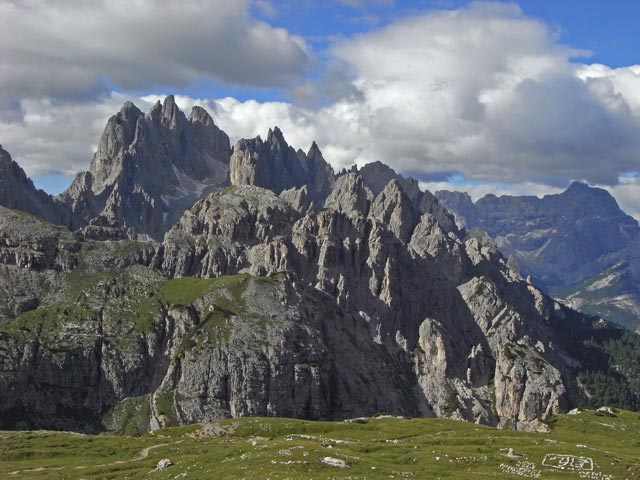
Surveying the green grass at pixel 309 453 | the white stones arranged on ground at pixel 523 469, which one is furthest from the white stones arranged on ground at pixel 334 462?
the white stones arranged on ground at pixel 523 469

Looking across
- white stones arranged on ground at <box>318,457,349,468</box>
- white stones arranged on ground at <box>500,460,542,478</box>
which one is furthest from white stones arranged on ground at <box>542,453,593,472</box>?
white stones arranged on ground at <box>318,457,349,468</box>

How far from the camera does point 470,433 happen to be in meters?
156

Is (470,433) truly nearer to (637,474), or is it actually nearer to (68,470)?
(637,474)

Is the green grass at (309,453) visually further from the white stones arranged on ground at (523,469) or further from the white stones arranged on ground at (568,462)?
the white stones arranged on ground at (568,462)

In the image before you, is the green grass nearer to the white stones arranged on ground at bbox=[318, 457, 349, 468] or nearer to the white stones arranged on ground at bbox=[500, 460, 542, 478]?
the white stones arranged on ground at bbox=[500, 460, 542, 478]

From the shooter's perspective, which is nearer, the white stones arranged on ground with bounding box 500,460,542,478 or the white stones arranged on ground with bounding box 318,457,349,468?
the white stones arranged on ground with bounding box 318,457,349,468

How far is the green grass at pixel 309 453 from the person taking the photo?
99.7m

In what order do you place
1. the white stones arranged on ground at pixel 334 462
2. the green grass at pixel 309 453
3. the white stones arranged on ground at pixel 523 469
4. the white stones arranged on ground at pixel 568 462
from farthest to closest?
the white stones arranged on ground at pixel 568 462 → the white stones arranged on ground at pixel 523 469 → the green grass at pixel 309 453 → the white stones arranged on ground at pixel 334 462

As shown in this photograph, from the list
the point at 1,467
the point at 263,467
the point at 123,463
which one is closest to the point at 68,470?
the point at 123,463

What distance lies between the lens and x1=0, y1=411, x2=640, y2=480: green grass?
99.7 metres

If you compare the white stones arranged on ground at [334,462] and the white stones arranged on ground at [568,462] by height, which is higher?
the white stones arranged on ground at [334,462]

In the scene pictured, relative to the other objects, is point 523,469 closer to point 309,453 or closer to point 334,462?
point 334,462

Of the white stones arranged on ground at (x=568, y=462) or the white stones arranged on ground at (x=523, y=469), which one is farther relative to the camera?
the white stones arranged on ground at (x=568, y=462)

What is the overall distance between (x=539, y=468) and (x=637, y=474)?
13.2 metres
